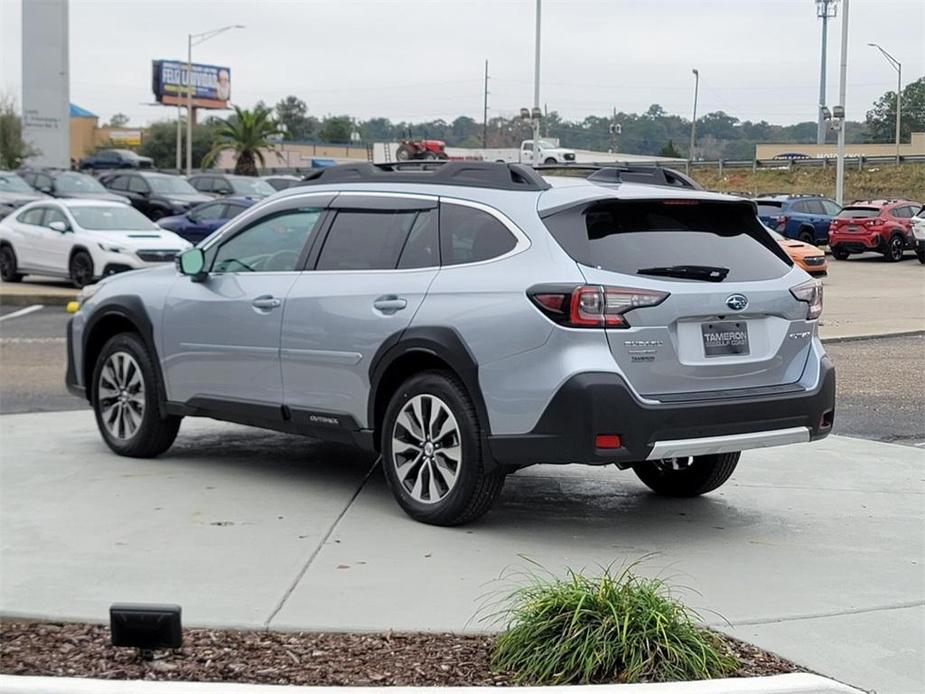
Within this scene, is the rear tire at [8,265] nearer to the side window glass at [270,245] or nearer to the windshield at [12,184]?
the windshield at [12,184]

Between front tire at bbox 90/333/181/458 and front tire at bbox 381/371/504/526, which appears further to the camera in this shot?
front tire at bbox 90/333/181/458

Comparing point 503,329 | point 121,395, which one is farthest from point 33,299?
point 503,329

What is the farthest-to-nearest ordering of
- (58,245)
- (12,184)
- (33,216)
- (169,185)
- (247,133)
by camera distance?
(247,133), (169,185), (12,184), (33,216), (58,245)

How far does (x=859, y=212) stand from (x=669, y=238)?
30.8 m

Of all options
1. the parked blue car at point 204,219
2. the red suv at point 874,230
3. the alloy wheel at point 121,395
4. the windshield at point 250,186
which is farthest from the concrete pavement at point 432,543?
the windshield at point 250,186

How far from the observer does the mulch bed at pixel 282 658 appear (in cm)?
460

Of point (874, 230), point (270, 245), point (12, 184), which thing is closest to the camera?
point (270, 245)

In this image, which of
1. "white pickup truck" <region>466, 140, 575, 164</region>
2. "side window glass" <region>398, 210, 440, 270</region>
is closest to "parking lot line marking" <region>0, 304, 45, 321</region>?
"side window glass" <region>398, 210, 440, 270</region>

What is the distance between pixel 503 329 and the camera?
650 centimetres

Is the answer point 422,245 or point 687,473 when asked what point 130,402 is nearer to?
point 422,245

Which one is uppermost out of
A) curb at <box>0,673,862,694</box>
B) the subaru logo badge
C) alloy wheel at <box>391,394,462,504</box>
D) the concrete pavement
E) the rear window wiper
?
the rear window wiper

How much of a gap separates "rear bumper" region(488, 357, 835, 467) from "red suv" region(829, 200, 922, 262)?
1169 inches

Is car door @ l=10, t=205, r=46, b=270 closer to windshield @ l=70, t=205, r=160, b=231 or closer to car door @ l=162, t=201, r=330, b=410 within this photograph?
windshield @ l=70, t=205, r=160, b=231

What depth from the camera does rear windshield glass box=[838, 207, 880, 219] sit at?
3569 cm
